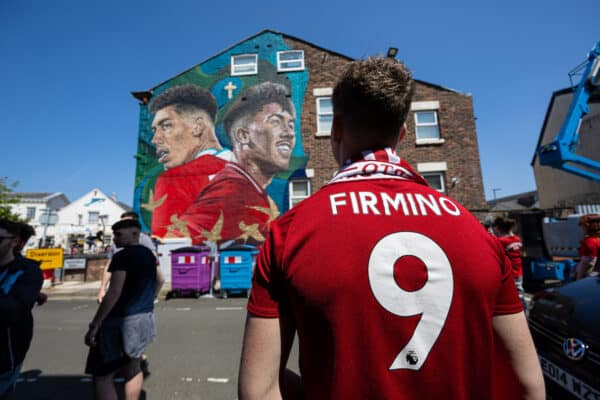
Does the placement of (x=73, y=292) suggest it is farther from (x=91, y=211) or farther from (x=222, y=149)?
(x=91, y=211)

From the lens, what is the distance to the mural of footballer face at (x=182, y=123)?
13.1 metres

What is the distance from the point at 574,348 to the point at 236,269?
8294mm

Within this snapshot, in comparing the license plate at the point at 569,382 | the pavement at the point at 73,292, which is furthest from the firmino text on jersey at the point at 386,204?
the pavement at the point at 73,292

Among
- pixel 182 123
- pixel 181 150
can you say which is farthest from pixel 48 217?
pixel 182 123

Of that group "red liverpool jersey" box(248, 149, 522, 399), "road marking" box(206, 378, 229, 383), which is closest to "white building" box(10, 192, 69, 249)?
"road marking" box(206, 378, 229, 383)

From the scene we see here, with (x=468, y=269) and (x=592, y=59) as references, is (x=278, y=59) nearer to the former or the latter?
(x=592, y=59)

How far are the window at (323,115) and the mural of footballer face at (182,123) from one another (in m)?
4.74

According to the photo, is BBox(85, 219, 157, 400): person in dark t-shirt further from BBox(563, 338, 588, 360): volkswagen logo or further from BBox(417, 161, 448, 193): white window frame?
BBox(417, 161, 448, 193): white window frame

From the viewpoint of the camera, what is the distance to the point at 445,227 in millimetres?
985

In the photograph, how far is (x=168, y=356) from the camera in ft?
15.1

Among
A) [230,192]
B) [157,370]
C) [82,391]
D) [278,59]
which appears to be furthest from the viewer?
[278,59]

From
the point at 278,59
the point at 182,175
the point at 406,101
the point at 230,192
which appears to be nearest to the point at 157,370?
the point at 406,101

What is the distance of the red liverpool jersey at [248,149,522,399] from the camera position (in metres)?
0.88

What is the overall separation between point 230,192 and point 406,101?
472 inches
